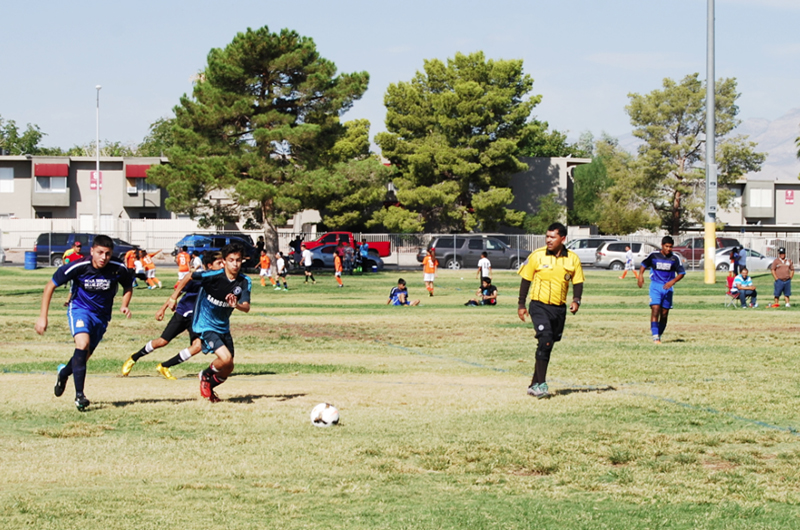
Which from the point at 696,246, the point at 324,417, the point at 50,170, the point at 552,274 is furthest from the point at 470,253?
the point at 324,417

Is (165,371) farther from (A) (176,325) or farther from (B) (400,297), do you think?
(B) (400,297)

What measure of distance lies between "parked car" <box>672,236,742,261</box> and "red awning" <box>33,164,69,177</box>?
46.9 metres

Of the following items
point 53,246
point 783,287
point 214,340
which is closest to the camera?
point 214,340

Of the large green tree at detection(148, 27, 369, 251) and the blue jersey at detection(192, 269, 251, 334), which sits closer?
the blue jersey at detection(192, 269, 251, 334)

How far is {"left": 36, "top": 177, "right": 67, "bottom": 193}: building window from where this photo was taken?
72.6m

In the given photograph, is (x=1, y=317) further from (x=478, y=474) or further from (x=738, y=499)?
(x=738, y=499)

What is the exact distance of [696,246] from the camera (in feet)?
179

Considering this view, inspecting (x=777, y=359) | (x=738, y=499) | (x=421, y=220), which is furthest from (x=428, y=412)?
(x=421, y=220)

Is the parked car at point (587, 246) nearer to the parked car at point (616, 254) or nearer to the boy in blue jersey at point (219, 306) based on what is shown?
the parked car at point (616, 254)

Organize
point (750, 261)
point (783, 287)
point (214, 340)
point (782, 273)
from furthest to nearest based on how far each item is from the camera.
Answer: point (750, 261), point (783, 287), point (782, 273), point (214, 340)

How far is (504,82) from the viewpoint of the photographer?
66.2m

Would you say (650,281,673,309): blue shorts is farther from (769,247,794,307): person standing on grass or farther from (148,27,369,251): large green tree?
(148,27,369,251): large green tree

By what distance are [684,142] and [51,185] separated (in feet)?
163

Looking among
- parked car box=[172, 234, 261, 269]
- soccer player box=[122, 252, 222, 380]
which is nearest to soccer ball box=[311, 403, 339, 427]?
soccer player box=[122, 252, 222, 380]
